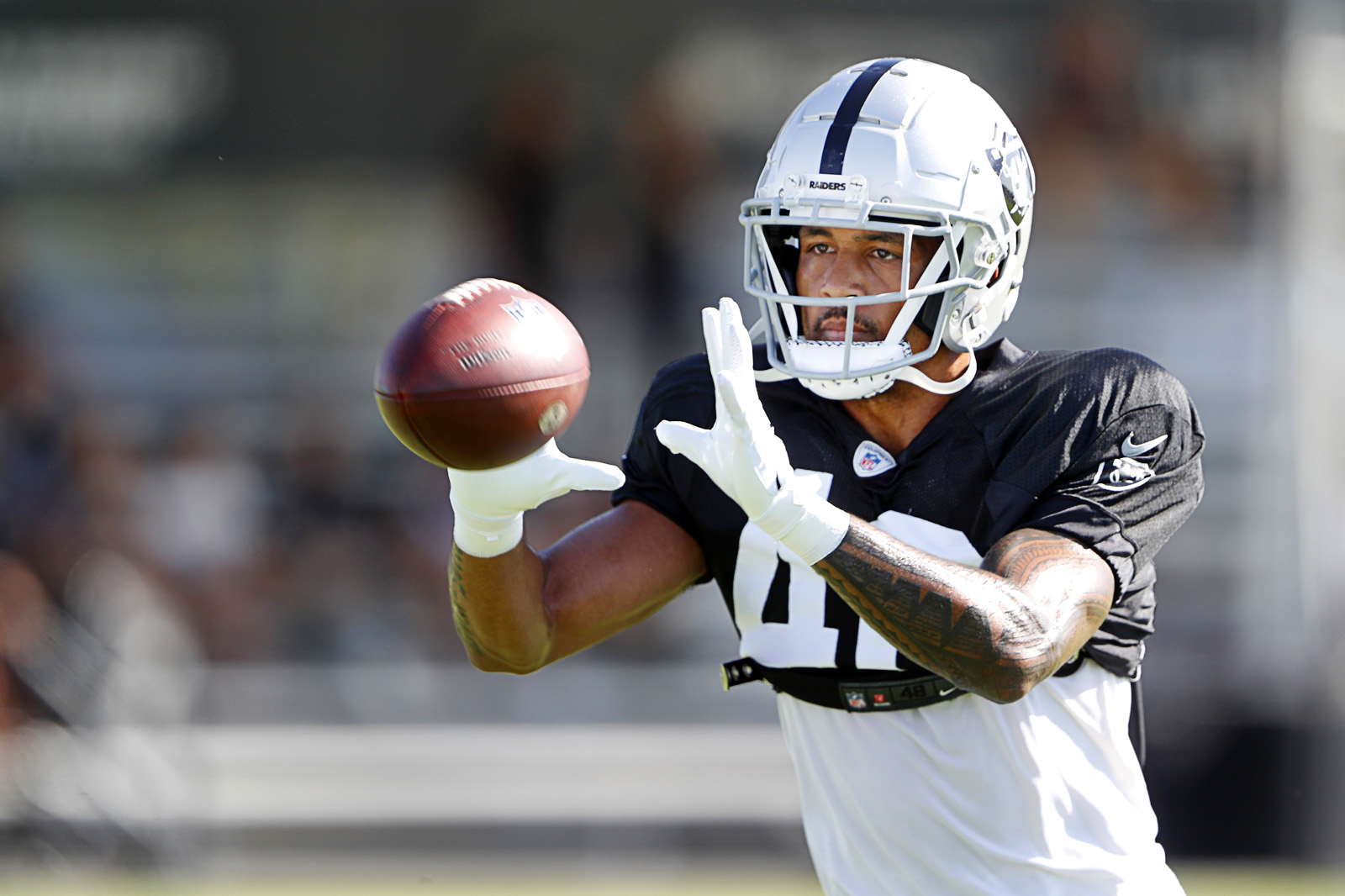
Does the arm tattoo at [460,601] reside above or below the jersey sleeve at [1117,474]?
below

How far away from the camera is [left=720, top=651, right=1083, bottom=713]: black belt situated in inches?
88.6

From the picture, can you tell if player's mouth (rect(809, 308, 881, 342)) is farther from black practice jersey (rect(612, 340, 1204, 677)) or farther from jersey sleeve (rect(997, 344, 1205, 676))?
jersey sleeve (rect(997, 344, 1205, 676))

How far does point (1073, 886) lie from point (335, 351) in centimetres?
618

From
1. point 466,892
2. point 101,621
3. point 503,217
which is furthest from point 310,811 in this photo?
point 503,217

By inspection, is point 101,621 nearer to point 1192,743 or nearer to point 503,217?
point 503,217

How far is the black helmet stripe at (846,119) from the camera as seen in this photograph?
7.77 ft

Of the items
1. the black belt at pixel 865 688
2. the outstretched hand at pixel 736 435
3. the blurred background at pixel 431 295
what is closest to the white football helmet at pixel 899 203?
the outstretched hand at pixel 736 435

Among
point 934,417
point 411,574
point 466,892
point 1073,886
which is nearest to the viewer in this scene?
point 1073,886

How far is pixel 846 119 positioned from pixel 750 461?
2.34ft

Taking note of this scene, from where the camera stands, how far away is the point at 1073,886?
2199 mm

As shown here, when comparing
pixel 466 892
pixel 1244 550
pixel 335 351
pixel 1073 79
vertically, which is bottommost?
pixel 466 892

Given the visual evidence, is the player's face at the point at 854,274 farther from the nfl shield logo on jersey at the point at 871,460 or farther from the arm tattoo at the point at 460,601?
the arm tattoo at the point at 460,601

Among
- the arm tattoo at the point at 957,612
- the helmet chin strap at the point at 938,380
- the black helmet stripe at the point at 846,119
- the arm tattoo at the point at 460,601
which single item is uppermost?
the black helmet stripe at the point at 846,119

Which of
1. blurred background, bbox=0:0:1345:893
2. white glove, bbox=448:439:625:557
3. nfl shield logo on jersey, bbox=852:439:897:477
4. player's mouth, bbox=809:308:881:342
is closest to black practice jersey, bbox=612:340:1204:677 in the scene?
nfl shield logo on jersey, bbox=852:439:897:477
